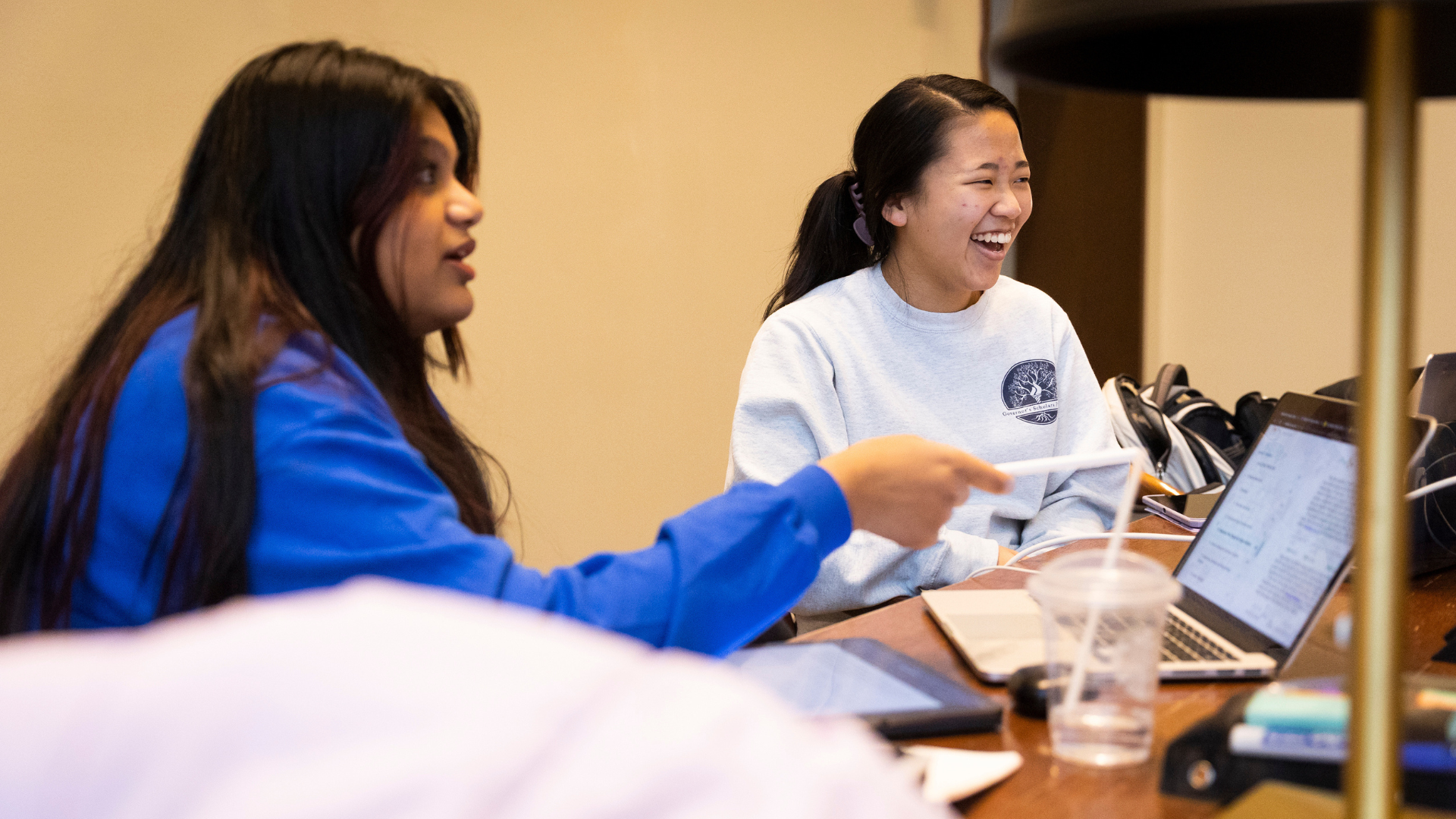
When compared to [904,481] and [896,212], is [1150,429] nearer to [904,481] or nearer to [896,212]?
[896,212]

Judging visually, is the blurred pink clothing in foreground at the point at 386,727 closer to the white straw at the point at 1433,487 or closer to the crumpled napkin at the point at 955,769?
the crumpled napkin at the point at 955,769

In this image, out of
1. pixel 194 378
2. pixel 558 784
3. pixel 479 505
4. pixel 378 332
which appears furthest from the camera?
pixel 479 505

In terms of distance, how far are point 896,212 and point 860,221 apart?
0.08 m

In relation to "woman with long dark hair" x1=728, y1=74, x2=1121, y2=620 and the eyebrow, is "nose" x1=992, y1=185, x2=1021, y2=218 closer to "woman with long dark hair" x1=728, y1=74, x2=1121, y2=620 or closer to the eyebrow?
"woman with long dark hair" x1=728, y1=74, x2=1121, y2=620

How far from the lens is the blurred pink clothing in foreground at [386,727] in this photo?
0.23m

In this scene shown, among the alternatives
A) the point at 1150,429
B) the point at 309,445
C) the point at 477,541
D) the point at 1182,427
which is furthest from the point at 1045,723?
the point at 1182,427

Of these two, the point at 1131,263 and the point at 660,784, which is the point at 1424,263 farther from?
the point at 660,784

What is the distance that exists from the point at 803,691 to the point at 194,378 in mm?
529

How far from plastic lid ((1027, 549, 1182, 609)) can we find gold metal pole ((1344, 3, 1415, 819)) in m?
0.31

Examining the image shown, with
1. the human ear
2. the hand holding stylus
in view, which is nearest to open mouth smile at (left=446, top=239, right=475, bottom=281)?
the hand holding stylus

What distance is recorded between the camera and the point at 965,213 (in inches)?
72.1

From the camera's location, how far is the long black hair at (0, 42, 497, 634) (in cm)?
85

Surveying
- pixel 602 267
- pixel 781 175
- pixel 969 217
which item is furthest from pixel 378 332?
pixel 781 175

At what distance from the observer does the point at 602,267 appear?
281 centimetres
